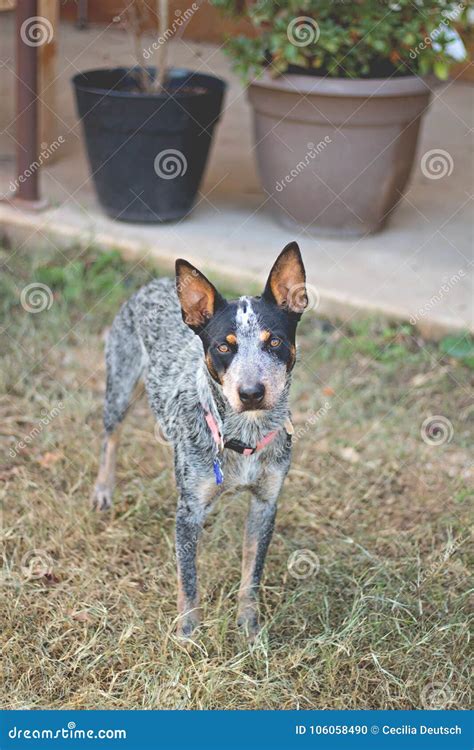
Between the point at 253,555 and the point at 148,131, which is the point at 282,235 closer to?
the point at 148,131

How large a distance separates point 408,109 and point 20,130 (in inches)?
85.4

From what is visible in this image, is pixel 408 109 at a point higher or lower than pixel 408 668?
higher

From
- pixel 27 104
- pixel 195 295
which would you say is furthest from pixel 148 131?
pixel 195 295

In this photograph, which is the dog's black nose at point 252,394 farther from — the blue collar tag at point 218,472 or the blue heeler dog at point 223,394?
the blue collar tag at point 218,472

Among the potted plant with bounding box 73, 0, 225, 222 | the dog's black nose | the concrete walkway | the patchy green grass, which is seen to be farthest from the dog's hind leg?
the potted plant with bounding box 73, 0, 225, 222

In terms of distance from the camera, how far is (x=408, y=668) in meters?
3.13

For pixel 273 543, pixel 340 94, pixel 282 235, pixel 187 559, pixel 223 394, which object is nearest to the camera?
pixel 223 394

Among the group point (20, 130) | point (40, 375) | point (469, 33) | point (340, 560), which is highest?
point (469, 33)

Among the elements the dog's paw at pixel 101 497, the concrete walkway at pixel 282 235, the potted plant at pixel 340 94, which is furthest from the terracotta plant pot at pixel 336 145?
the dog's paw at pixel 101 497

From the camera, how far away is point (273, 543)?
3.80 meters

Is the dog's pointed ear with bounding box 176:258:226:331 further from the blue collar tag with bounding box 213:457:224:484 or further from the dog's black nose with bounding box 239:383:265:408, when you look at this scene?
the blue collar tag with bounding box 213:457:224:484

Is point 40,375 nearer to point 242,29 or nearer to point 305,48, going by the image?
point 305,48

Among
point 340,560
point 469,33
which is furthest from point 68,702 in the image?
point 469,33

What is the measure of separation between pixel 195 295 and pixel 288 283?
264mm
